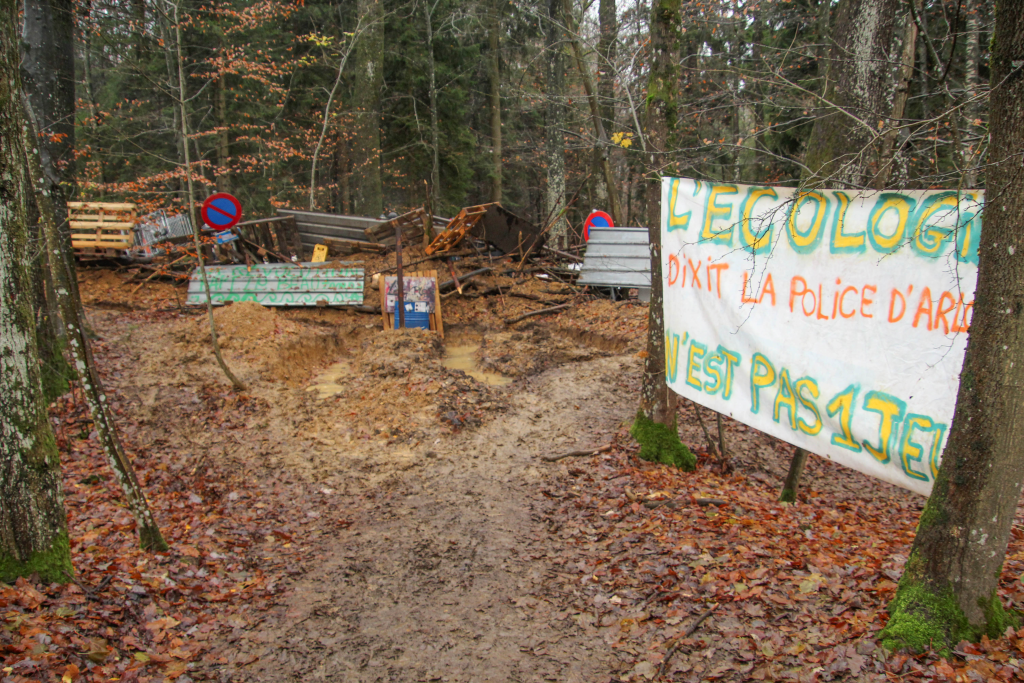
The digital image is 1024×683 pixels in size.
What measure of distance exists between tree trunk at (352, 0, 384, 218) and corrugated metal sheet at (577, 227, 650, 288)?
8587mm

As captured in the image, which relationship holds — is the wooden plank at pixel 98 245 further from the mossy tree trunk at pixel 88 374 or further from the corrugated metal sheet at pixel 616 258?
the corrugated metal sheet at pixel 616 258

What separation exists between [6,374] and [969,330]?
6100 mm

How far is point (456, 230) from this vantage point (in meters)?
16.0

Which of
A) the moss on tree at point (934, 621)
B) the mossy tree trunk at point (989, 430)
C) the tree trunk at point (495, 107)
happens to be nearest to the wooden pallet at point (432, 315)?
the moss on tree at point (934, 621)

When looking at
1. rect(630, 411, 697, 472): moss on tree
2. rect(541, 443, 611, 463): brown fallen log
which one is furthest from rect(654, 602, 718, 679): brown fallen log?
rect(541, 443, 611, 463): brown fallen log

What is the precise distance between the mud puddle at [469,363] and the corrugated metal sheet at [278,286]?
113 inches

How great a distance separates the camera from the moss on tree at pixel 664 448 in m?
6.98

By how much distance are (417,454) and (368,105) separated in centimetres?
1601

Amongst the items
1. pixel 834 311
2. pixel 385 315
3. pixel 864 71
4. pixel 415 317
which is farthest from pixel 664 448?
pixel 385 315

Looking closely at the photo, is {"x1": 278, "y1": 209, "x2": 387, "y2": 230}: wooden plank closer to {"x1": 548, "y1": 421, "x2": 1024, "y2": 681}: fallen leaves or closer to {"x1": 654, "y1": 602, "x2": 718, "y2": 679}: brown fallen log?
{"x1": 548, "y1": 421, "x2": 1024, "y2": 681}: fallen leaves

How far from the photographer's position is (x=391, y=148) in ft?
88.4

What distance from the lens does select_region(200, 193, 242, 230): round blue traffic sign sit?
34.7ft

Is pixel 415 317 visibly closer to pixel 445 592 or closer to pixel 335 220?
pixel 335 220

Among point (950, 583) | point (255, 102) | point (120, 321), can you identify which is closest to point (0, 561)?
point (950, 583)
